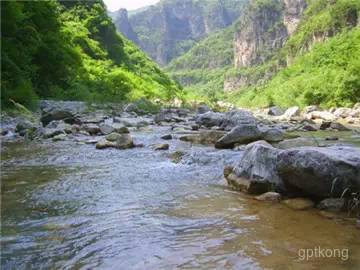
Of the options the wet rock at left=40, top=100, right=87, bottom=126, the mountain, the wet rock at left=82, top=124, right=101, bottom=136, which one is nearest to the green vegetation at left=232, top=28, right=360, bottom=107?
the mountain

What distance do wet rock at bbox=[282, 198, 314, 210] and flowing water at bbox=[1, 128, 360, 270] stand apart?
20 centimetres

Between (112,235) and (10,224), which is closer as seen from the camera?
(112,235)

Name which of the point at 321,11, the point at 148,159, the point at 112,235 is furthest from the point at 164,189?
the point at 321,11

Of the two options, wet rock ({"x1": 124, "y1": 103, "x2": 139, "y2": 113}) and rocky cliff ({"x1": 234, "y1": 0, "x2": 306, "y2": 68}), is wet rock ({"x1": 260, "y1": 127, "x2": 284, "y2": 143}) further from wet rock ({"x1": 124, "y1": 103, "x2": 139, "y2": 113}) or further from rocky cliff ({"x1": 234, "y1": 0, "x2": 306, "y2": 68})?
rocky cliff ({"x1": 234, "y1": 0, "x2": 306, "y2": 68})

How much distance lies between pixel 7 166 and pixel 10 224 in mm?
4158

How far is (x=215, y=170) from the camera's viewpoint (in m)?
8.35

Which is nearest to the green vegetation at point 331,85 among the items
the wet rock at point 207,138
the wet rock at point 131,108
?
the wet rock at point 131,108

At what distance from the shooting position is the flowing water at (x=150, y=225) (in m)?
3.88

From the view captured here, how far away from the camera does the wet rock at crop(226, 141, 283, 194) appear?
6402 millimetres

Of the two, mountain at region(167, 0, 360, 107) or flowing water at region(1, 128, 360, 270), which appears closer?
flowing water at region(1, 128, 360, 270)

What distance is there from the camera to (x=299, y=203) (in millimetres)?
5785

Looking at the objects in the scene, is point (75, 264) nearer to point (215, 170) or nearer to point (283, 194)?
point (283, 194)

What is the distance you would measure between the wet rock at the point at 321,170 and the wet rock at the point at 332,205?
13 centimetres

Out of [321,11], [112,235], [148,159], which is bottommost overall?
[148,159]
